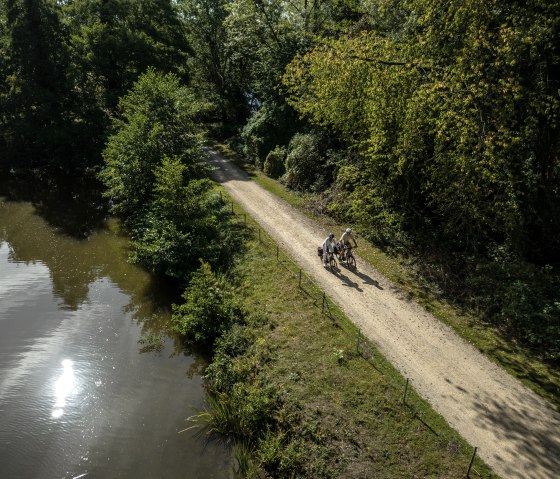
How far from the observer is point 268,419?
42.1ft

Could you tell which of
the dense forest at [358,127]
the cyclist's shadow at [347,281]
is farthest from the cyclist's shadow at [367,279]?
the dense forest at [358,127]

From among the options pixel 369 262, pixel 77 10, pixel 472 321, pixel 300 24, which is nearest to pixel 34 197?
pixel 77 10

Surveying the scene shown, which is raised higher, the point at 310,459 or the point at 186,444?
the point at 310,459

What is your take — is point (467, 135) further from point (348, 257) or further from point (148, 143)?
point (148, 143)

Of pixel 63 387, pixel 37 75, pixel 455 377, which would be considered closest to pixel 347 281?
pixel 455 377

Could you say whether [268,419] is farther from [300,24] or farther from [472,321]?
[300,24]

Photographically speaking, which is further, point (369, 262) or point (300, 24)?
point (300, 24)

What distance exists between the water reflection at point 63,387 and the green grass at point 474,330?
14.1m

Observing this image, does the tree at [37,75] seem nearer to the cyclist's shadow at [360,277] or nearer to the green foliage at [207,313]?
the green foliage at [207,313]

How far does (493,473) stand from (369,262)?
10828 millimetres

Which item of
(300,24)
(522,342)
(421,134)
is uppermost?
(300,24)

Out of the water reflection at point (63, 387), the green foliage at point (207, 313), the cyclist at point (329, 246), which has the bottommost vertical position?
the water reflection at point (63, 387)

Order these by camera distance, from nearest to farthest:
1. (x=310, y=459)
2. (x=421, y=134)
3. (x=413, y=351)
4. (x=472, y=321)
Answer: (x=310, y=459) < (x=413, y=351) < (x=472, y=321) < (x=421, y=134)

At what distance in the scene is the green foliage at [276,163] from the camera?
32031 millimetres
